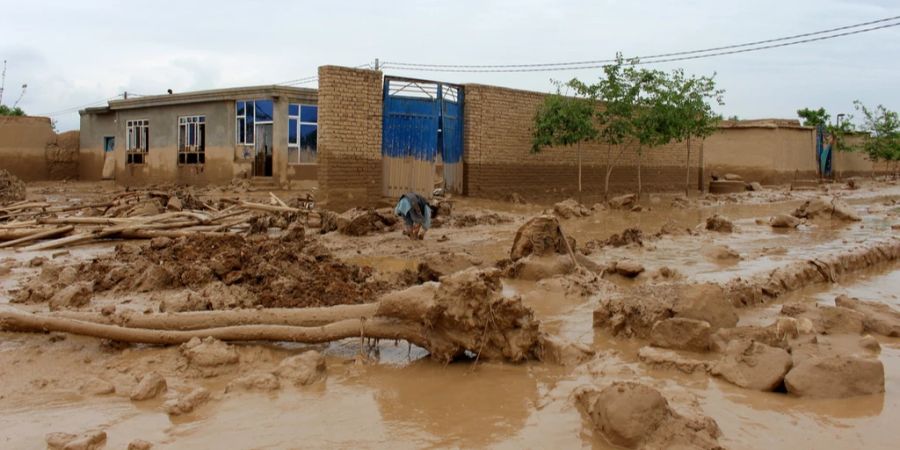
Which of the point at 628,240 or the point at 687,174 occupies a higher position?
the point at 687,174

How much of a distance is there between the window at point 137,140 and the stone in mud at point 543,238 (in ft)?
68.4

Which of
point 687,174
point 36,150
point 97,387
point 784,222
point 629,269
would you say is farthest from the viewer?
point 36,150

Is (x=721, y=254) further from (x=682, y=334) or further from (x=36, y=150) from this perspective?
(x=36, y=150)

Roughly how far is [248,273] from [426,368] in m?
2.98

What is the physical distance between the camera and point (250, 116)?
72.3ft

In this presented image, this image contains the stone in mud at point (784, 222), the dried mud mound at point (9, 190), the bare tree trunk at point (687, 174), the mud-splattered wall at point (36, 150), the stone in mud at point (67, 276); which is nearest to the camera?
the stone in mud at point (67, 276)

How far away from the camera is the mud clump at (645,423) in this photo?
3.35 metres

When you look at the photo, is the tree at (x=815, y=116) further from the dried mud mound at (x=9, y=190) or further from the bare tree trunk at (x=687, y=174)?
the dried mud mound at (x=9, y=190)

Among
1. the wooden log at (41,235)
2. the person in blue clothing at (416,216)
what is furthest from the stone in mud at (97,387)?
the wooden log at (41,235)

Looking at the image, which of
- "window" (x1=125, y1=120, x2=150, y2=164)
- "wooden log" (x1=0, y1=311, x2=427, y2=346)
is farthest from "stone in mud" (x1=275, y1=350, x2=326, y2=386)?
"window" (x1=125, y1=120, x2=150, y2=164)

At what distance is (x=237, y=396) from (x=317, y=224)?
28.2ft

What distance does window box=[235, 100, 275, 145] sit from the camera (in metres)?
21.8

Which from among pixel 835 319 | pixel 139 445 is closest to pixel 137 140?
pixel 139 445

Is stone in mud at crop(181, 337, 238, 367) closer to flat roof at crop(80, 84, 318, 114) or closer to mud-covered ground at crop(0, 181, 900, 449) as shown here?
mud-covered ground at crop(0, 181, 900, 449)
